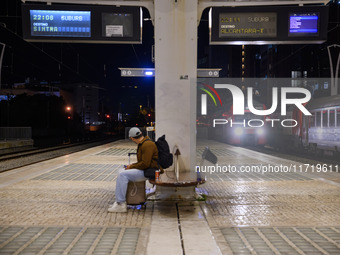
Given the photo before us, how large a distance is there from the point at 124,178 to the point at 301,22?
5.47 m

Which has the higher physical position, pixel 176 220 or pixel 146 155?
pixel 146 155

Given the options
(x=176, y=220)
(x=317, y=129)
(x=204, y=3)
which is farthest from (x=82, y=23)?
(x=317, y=129)

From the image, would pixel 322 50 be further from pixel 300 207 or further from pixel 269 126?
pixel 300 207

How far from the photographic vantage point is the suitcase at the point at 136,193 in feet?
21.9

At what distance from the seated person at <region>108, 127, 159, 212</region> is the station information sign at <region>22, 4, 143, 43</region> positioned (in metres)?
2.76

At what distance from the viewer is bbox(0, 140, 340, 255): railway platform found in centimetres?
481

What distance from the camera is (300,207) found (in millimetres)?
7047

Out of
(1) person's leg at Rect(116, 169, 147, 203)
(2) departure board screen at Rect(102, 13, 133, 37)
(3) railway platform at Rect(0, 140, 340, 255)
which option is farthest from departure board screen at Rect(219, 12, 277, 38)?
(1) person's leg at Rect(116, 169, 147, 203)

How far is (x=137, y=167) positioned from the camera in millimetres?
6543

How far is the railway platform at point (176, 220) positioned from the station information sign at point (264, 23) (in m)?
3.62

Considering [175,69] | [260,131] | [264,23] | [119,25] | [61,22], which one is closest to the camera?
[175,69]

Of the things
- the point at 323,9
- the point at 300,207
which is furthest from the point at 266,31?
the point at 300,207

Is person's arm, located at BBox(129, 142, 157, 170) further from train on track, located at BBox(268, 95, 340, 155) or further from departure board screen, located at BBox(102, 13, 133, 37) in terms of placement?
train on track, located at BBox(268, 95, 340, 155)

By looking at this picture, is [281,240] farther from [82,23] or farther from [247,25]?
[82,23]
